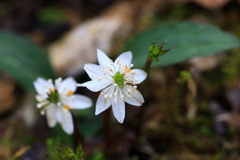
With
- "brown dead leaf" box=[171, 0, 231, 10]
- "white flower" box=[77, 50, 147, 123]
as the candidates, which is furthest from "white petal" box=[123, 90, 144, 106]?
"brown dead leaf" box=[171, 0, 231, 10]

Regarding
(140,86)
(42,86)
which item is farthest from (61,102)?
(140,86)

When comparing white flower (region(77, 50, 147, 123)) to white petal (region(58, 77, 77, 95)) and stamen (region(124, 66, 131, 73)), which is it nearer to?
stamen (region(124, 66, 131, 73))

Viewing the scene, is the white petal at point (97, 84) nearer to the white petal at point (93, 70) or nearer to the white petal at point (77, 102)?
the white petal at point (93, 70)

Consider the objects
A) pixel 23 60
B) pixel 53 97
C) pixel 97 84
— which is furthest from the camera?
pixel 23 60

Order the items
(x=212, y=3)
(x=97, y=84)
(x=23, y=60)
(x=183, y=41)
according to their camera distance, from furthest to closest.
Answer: (x=212, y=3) < (x=23, y=60) < (x=183, y=41) < (x=97, y=84)

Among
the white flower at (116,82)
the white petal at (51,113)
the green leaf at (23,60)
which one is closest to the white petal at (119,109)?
the white flower at (116,82)

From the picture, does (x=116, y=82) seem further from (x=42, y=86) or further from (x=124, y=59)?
(x=42, y=86)
